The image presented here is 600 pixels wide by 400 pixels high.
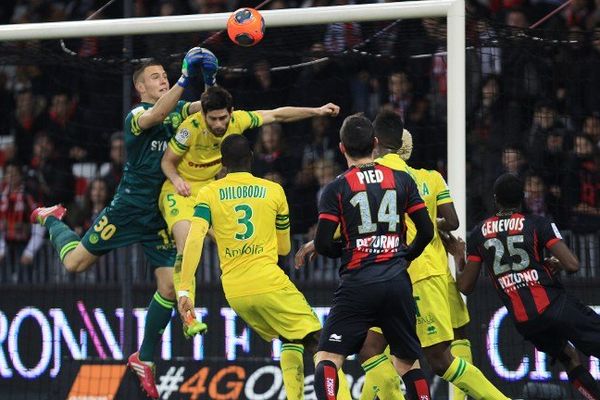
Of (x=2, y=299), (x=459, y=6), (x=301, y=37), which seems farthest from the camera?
(x=2, y=299)

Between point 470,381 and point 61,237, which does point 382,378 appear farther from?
point 61,237

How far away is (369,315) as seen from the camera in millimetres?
8148

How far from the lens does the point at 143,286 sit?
39.1 feet

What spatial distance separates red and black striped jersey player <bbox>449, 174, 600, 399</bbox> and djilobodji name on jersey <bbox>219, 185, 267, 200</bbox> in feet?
4.77

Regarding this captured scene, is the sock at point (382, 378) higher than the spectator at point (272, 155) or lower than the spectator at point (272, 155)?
lower

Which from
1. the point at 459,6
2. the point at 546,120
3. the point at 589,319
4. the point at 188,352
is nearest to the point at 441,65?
the point at 546,120

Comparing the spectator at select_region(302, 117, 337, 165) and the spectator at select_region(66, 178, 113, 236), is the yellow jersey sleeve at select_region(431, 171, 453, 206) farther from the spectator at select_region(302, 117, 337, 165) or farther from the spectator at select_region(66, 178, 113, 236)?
the spectator at select_region(66, 178, 113, 236)

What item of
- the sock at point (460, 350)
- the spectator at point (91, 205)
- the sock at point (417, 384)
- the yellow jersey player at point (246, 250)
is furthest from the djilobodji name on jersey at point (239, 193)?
the spectator at point (91, 205)

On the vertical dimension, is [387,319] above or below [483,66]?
below

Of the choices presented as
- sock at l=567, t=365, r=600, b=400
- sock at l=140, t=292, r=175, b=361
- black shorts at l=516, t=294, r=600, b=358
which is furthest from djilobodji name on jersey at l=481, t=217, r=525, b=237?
sock at l=140, t=292, r=175, b=361

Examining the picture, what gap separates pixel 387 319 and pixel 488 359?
3.23 metres

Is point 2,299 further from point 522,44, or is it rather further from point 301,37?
point 522,44

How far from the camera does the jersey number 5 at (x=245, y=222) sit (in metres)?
8.75

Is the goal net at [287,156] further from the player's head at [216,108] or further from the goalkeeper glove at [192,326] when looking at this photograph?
the goalkeeper glove at [192,326]
